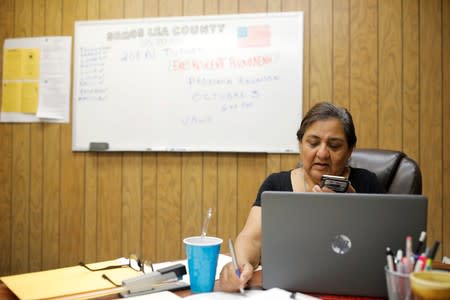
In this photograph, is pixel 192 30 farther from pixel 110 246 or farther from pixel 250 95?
pixel 110 246

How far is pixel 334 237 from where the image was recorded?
921 millimetres

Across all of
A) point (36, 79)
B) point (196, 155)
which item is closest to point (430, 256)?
point (196, 155)

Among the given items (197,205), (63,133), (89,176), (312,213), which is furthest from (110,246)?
(312,213)

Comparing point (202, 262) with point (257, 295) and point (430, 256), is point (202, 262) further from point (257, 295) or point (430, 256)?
point (430, 256)

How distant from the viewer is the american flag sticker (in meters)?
2.48

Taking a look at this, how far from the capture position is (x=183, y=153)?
261 centimetres

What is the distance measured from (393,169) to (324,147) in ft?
1.26

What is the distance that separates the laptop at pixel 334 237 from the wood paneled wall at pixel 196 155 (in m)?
1.54

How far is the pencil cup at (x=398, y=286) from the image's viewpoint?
781 millimetres

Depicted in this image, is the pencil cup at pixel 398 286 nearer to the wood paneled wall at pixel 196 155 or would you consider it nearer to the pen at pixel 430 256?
the pen at pixel 430 256

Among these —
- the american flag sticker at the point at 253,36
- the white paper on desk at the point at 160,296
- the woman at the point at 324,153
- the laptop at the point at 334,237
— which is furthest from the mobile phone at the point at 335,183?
the american flag sticker at the point at 253,36

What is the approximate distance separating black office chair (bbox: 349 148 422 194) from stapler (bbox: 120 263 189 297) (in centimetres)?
99

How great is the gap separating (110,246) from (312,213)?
81.7 inches

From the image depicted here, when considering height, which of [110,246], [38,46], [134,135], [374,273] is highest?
A: [38,46]
